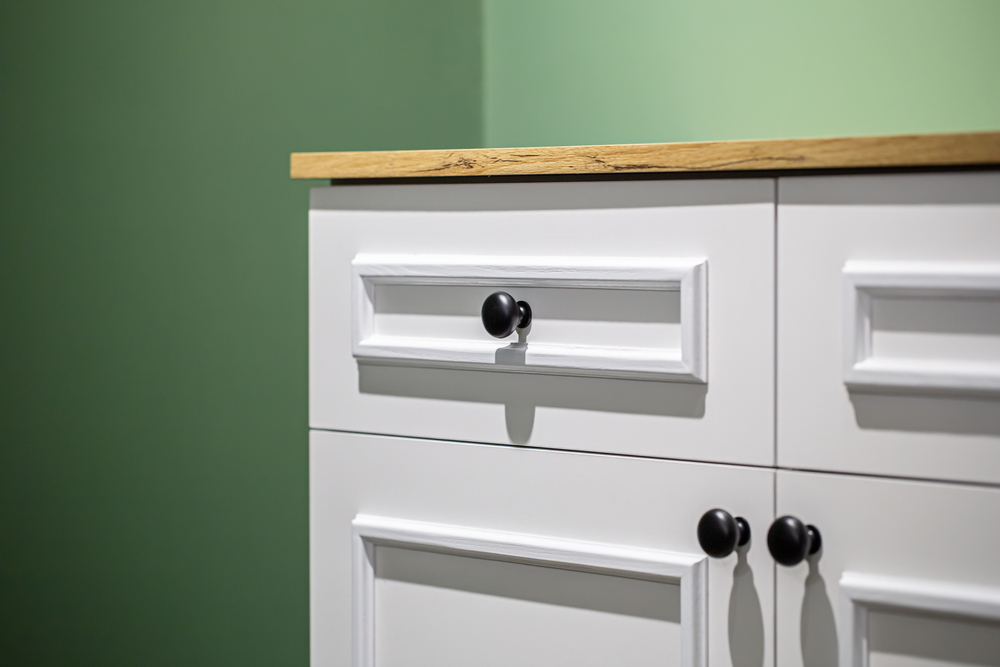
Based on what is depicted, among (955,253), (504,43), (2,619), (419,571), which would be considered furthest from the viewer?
(504,43)

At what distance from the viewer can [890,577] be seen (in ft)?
1.56

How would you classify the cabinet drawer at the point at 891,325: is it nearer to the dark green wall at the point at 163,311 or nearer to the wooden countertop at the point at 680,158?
the wooden countertop at the point at 680,158

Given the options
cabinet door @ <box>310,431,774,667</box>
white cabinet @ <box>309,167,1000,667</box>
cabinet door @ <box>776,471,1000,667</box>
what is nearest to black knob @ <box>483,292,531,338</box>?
white cabinet @ <box>309,167,1000,667</box>

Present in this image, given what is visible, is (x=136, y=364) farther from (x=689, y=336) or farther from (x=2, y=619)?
(x=689, y=336)

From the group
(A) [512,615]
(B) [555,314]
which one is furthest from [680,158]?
(A) [512,615]

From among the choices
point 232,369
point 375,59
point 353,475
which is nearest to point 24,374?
point 232,369

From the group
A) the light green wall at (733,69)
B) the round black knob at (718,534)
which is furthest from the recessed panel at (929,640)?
the light green wall at (733,69)

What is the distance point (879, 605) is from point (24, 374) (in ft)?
3.03

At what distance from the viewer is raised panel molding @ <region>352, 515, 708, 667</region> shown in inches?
20.3

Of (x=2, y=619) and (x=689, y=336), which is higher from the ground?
(x=689, y=336)

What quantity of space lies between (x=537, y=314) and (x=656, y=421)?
12cm

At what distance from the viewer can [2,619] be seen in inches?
34.5

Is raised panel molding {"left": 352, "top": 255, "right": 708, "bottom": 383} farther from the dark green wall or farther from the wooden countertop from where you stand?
the dark green wall

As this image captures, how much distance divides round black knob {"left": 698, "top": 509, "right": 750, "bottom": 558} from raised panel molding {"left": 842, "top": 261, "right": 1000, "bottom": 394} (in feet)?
0.40
